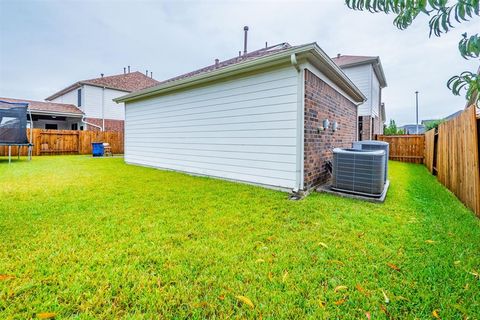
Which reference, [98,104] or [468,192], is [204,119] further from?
[98,104]

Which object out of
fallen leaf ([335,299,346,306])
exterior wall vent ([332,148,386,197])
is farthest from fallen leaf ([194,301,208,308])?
exterior wall vent ([332,148,386,197])

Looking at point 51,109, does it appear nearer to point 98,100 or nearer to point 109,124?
point 98,100

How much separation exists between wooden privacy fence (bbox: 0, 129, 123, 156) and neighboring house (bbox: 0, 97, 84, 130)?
241 cm

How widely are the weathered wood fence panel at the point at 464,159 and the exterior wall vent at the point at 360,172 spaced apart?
119 centimetres

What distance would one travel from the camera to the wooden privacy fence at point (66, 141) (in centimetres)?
1345

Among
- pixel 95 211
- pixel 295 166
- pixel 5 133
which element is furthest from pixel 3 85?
pixel 295 166

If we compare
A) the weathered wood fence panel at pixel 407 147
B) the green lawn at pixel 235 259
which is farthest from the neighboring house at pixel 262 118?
the weathered wood fence panel at pixel 407 147

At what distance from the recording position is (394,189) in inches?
208

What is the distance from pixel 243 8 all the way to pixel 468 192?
7984 mm

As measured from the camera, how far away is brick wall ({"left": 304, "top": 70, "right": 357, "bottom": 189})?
4.77 metres

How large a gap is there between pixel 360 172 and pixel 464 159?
1.67 metres

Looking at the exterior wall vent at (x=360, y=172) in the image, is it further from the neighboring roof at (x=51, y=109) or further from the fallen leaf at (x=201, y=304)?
the neighboring roof at (x=51, y=109)

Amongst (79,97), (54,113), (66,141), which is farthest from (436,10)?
(79,97)

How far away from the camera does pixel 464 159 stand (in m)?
4.11
